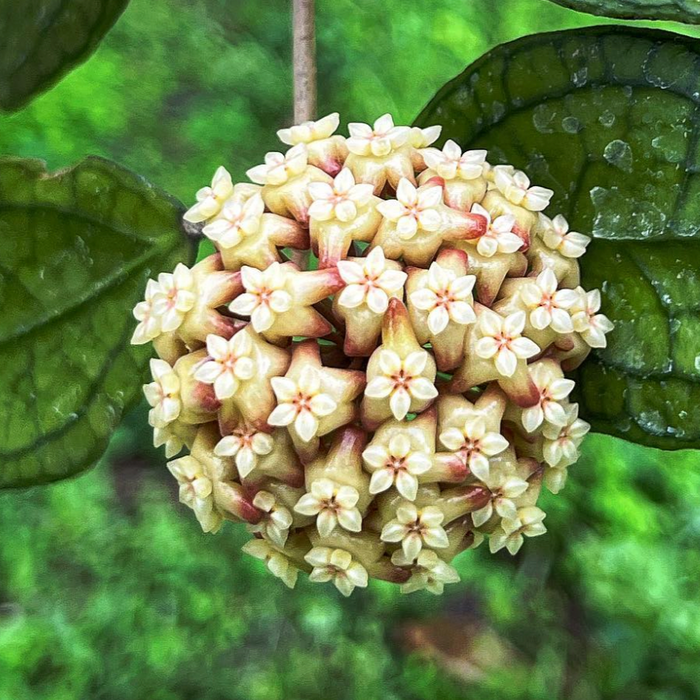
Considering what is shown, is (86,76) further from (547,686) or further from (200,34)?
(547,686)

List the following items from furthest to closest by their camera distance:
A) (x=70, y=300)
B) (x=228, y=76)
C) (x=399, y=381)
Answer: (x=228, y=76)
(x=70, y=300)
(x=399, y=381)

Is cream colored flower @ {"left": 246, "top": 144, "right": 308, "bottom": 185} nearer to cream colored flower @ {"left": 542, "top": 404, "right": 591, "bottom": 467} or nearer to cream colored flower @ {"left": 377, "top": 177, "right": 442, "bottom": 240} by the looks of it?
cream colored flower @ {"left": 377, "top": 177, "right": 442, "bottom": 240}

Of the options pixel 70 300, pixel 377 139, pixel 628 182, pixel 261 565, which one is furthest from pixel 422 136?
pixel 261 565

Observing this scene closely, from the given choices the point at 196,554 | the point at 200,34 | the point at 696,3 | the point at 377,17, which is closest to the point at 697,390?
the point at 696,3

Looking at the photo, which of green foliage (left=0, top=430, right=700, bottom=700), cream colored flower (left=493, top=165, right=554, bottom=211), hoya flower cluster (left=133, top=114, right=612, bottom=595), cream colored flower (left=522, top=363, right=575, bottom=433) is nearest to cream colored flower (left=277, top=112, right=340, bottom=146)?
hoya flower cluster (left=133, top=114, right=612, bottom=595)

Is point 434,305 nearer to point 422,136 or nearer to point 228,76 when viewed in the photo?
point 422,136

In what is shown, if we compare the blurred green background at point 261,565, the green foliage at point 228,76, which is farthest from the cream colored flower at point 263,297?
the green foliage at point 228,76

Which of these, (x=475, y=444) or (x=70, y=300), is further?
(x=70, y=300)
